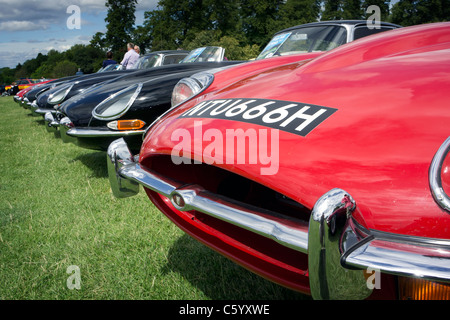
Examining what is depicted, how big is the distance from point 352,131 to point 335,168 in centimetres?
12

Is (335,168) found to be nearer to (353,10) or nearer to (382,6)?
(382,6)

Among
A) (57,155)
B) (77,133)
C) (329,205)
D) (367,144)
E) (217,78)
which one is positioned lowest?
(57,155)

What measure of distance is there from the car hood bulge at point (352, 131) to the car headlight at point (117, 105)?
1718 mm

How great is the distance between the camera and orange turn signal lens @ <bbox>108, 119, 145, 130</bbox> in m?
3.09

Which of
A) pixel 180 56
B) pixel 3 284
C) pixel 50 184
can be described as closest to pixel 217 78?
pixel 3 284

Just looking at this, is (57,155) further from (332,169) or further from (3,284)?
(332,169)

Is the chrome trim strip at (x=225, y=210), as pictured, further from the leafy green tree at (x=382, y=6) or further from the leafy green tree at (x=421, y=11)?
the leafy green tree at (x=421, y=11)

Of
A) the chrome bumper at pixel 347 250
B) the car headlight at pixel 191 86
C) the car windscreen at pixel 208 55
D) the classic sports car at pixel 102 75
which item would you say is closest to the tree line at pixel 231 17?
the classic sports car at pixel 102 75

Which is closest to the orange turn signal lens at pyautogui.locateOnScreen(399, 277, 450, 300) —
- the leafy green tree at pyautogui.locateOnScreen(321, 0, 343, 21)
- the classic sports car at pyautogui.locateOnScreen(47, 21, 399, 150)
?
the classic sports car at pyautogui.locateOnScreen(47, 21, 399, 150)

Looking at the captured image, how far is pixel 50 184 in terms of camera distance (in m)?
3.40

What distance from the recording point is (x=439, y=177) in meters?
0.79

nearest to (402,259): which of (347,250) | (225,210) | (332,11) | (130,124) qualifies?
(347,250)

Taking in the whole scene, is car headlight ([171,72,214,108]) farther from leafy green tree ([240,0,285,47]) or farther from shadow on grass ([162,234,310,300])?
leafy green tree ([240,0,285,47])

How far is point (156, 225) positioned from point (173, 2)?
132 ft
